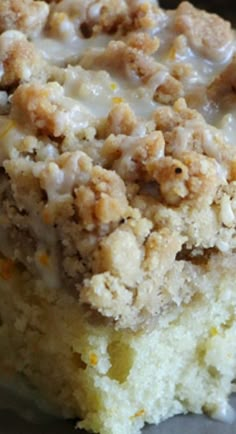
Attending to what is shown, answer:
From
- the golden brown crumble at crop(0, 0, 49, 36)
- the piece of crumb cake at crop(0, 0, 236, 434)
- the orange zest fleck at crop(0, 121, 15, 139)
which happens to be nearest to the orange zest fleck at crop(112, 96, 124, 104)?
the piece of crumb cake at crop(0, 0, 236, 434)

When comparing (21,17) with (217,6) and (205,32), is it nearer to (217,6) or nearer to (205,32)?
(205,32)

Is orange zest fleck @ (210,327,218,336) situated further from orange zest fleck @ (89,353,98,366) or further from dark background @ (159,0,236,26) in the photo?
dark background @ (159,0,236,26)

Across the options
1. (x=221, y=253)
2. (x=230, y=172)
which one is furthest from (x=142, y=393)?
(x=230, y=172)

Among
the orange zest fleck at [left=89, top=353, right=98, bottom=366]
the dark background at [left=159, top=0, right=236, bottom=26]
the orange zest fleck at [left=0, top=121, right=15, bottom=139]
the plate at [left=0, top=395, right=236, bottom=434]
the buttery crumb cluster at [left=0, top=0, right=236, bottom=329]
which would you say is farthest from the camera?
the dark background at [left=159, top=0, right=236, bottom=26]

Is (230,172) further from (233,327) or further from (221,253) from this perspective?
→ (233,327)

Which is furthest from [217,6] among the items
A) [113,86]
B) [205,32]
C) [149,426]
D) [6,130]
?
[149,426]

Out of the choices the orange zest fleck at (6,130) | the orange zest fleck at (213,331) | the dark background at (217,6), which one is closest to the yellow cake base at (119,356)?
the orange zest fleck at (213,331)

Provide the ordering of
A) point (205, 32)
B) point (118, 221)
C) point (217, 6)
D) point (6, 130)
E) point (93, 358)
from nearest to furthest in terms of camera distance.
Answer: point (118, 221) → point (93, 358) → point (6, 130) → point (205, 32) → point (217, 6)
